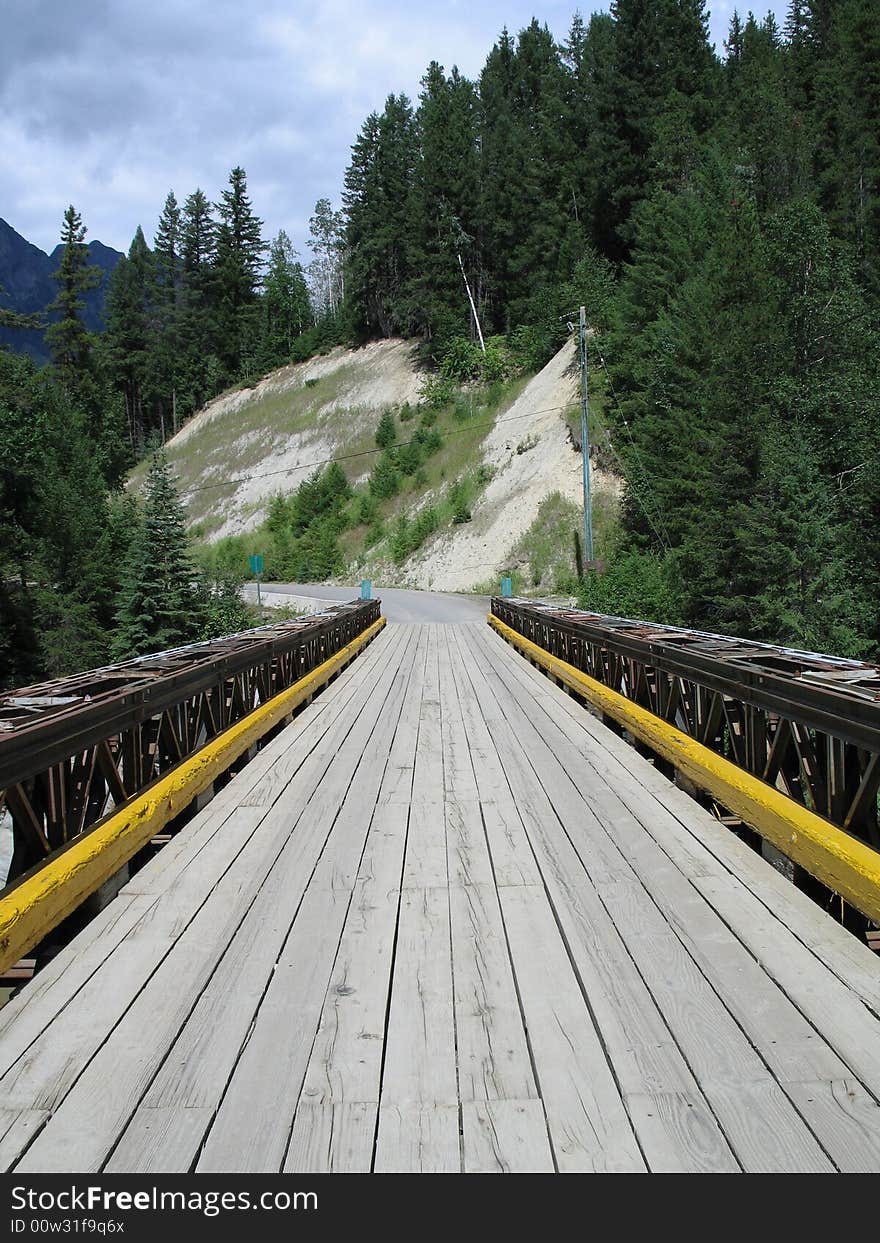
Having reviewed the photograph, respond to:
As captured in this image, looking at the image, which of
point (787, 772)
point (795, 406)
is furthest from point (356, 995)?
point (795, 406)

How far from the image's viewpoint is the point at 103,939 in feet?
11.4

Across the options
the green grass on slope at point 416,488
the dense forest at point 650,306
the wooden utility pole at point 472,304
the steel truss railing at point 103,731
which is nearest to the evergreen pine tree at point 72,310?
the dense forest at point 650,306

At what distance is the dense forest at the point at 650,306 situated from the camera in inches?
1018

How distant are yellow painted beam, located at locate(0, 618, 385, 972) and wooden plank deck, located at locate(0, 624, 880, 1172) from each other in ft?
0.59

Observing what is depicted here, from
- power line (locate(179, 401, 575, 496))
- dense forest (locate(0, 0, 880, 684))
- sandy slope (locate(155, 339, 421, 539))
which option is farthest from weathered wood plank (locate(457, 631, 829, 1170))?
sandy slope (locate(155, 339, 421, 539))

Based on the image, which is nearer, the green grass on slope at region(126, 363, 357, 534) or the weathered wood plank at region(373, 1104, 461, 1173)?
the weathered wood plank at region(373, 1104, 461, 1173)

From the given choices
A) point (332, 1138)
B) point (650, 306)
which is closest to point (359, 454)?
point (650, 306)

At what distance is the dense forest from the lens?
25.9m

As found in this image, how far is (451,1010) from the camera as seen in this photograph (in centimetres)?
288

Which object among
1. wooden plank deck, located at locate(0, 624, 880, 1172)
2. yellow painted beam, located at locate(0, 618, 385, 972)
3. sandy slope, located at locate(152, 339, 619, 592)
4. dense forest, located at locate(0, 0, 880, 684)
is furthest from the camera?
sandy slope, located at locate(152, 339, 619, 592)

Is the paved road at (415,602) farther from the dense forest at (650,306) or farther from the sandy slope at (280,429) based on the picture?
the sandy slope at (280,429)

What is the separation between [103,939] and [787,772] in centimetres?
375

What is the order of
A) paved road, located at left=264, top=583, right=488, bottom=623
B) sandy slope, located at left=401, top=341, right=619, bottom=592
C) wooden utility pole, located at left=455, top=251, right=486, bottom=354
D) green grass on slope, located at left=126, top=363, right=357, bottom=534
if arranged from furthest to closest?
green grass on slope, located at left=126, top=363, right=357, bottom=534, wooden utility pole, located at left=455, top=251, right=486, bottom=354, sandy slope, located at left=401, top=341, right=619, bottom=592, paved road, located at left=264, top=583, right=488, bottom=623

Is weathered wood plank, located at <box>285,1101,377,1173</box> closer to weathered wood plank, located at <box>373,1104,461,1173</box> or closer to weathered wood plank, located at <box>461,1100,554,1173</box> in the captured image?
weathered wood plank, located at <box>373,1104,461,1173</box>
